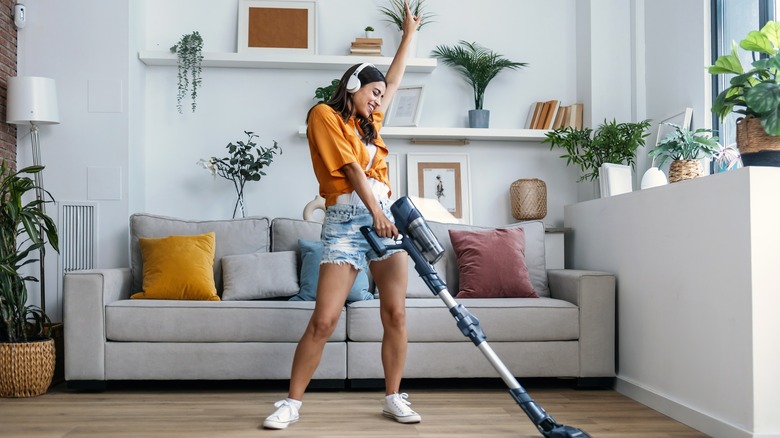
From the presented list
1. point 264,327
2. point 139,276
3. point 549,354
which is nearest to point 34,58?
point 139,276

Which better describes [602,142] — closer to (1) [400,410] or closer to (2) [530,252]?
(2) [530,252]

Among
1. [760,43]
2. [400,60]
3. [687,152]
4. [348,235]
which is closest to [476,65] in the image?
[687,152]

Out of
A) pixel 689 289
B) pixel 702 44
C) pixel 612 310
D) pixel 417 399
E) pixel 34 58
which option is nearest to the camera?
pixel 689 289

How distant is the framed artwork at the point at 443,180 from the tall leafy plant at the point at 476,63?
394 millimetres

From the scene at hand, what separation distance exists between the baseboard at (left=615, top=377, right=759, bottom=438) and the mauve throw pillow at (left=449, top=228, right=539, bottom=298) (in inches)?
26.7

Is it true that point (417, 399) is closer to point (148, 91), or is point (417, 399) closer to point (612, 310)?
point (612, 310)

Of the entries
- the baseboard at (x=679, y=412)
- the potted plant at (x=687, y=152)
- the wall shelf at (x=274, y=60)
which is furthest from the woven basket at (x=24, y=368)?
the potted plant at (x=687, y=152)

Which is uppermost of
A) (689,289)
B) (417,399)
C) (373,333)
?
(689,289)

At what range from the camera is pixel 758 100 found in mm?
2754

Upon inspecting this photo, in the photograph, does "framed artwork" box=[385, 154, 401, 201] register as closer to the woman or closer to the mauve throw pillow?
the mauve throw pillow

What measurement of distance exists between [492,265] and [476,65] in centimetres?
144

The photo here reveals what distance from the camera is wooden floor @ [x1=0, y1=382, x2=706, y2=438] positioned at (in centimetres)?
Result: 285

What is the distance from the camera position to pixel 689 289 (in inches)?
120

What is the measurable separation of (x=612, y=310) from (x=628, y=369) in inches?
Answer: 11.3
